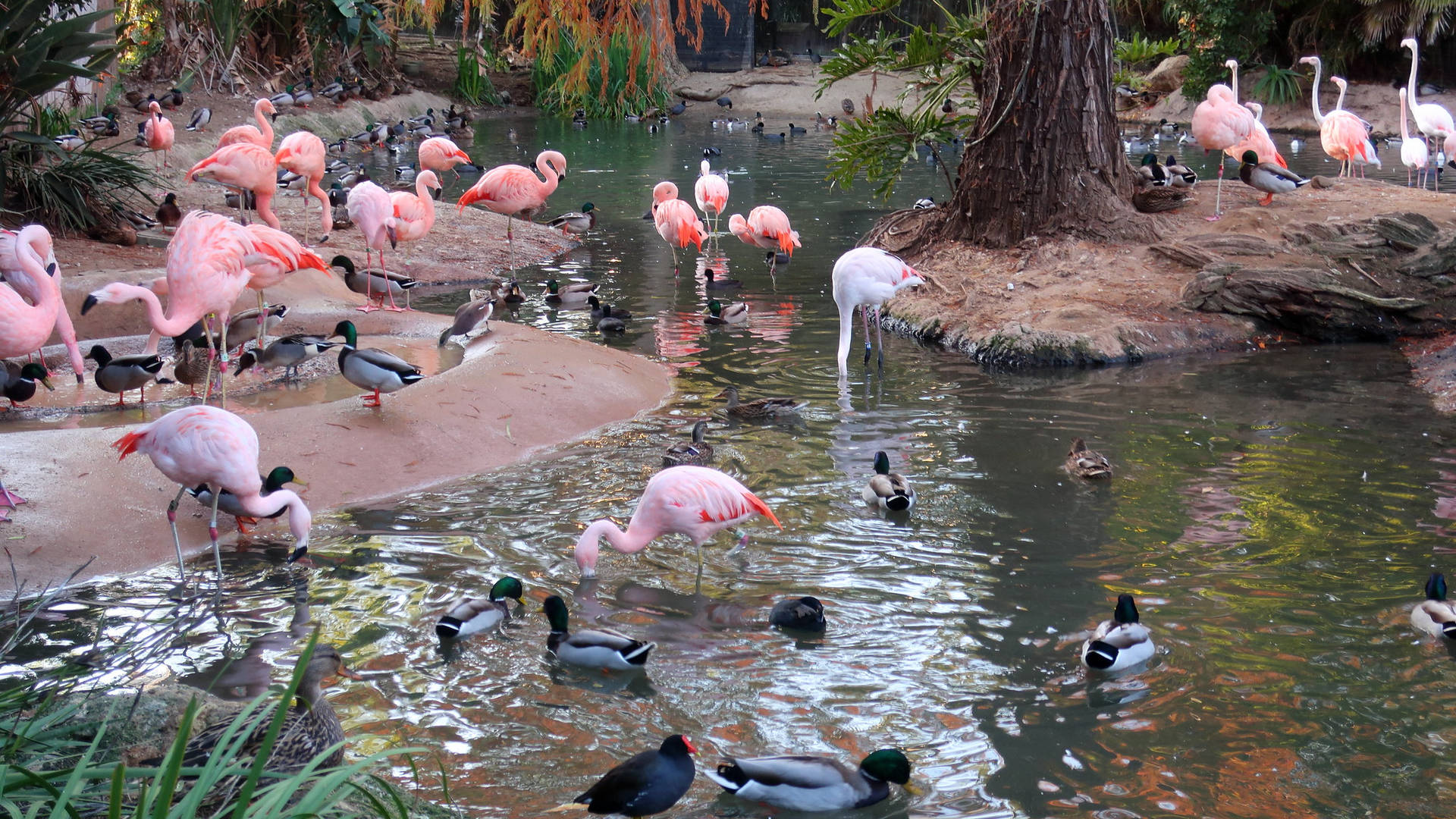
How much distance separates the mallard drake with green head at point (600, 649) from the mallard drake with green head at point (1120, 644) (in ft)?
5.91

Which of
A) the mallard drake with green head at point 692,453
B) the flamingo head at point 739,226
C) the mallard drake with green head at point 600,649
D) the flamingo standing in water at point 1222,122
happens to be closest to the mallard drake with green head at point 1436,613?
the mallard drake with green head at point 600,649

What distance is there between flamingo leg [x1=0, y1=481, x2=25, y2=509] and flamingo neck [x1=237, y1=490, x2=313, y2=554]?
1.14 m

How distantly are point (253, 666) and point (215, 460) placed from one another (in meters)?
1.29

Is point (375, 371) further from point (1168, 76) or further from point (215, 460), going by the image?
point (1168, 76)

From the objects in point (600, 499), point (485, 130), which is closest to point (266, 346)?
point (600, 499)

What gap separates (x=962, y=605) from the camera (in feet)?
18.7

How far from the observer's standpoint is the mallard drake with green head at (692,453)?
750cm

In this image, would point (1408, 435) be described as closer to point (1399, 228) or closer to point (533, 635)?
point (1399, 228)

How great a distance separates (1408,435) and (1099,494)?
8.25 feet

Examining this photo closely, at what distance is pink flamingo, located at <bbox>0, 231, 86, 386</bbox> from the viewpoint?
7695mm

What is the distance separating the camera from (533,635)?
5.56m

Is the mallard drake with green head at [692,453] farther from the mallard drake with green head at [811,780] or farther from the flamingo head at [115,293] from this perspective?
the flamingo head at [115,293]

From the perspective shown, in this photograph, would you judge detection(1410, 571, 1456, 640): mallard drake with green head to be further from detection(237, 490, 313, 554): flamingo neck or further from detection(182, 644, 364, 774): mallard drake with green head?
detection(237, 490, 313, 554): flamingo neck

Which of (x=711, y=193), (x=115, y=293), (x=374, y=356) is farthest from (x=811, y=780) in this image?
(x=711, y=193)
